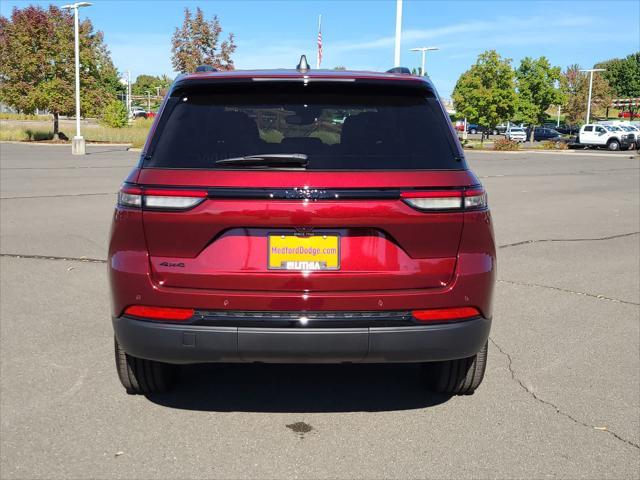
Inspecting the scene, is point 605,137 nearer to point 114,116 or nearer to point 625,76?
point 114,116

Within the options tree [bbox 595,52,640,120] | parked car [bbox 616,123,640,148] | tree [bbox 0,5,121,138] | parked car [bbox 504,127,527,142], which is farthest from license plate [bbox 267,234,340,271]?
tree [bbox 595,52,640,120]

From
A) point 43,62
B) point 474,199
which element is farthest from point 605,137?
point 474,199

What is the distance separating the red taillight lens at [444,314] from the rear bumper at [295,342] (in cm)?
3

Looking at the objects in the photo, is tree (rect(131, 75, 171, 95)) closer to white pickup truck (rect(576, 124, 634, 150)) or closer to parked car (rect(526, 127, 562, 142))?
parked car (rect(526, 127, 562, 142))

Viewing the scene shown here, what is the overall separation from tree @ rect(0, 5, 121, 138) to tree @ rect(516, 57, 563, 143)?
30.7 metres

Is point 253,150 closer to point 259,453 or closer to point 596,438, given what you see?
point 259,453

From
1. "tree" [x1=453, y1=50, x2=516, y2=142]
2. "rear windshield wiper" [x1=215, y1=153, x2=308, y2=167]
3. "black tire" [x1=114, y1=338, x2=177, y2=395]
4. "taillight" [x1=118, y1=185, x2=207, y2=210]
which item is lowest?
"black tire" [x1=114, y1=338, x2=177, y2=395]

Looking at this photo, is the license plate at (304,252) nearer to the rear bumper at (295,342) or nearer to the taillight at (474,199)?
the rear bumper at (295,342)

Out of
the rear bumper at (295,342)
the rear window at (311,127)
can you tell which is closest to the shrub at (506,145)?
the rear window at (311,127)

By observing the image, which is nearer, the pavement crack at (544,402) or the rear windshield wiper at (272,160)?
the rear windshield wiper at (272,160)

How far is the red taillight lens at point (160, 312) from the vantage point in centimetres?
313

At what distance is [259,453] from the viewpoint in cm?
Answer: 329

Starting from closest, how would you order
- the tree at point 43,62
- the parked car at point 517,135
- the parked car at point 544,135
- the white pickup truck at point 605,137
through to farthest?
the tree at point 43,62 → the white pickup truck at point 605,137 → the parked car at point 517,135 → the parked car at point 544,135

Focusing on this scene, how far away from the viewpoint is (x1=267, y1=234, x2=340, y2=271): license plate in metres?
3.07
